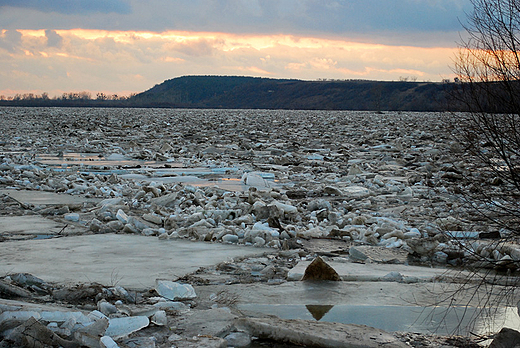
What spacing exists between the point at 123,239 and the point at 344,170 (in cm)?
588

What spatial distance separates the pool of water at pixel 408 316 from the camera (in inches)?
99.9

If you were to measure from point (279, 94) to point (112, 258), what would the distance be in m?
142

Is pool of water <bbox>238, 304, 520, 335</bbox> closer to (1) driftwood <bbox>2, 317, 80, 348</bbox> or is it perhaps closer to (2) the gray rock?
(2) the gray rock

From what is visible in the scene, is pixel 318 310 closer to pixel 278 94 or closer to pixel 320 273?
pixel 320 273

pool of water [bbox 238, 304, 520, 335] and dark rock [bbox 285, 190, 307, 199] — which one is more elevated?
dark rock [bbox 285, 190, 307, 199]

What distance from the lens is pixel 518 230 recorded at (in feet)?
8.86

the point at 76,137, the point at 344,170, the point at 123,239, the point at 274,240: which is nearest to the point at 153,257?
the point at 123,239

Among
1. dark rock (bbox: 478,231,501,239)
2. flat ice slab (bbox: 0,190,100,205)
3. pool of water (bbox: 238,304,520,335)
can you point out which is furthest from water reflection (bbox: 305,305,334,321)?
flat ice slab (bbox: 0,190,100,205)

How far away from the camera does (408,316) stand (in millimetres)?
2684

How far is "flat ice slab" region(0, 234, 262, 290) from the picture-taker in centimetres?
316

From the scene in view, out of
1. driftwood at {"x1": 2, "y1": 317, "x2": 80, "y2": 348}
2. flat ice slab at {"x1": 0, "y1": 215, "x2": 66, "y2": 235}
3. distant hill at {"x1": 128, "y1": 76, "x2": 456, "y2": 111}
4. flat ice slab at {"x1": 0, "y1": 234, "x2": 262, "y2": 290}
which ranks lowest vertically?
flat ice slab at {"x1": 0, "y1": 215, "x2": 66, "y2": 235}

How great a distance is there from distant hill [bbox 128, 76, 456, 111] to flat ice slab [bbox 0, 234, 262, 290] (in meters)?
94.5

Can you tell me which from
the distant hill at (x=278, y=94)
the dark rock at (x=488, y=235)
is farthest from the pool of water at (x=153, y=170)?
the distant hill at (x=278, y=94)

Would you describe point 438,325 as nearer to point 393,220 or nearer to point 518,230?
point 518,230
